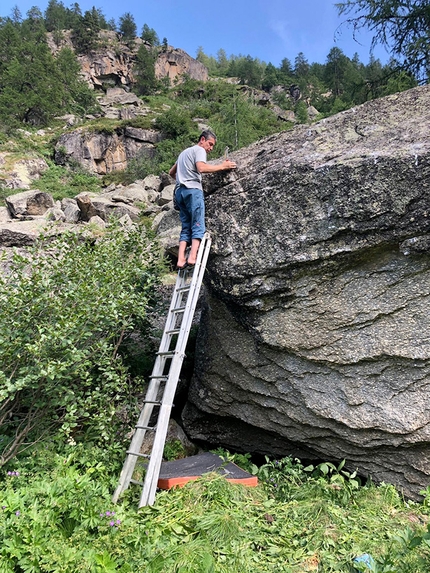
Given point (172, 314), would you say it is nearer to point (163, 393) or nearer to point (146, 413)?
point (163, 393)

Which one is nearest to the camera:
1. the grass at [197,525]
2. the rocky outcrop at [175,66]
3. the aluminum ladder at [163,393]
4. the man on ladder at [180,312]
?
the grass at [197,525]

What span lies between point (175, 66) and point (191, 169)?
106m

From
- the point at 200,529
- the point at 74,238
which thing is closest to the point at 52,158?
the point at 74,238

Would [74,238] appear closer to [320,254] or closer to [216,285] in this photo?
[216,285]

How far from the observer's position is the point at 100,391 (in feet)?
16.2

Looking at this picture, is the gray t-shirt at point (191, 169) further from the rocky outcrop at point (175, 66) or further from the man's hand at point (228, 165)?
the rocky outcrop at point (175, 66)

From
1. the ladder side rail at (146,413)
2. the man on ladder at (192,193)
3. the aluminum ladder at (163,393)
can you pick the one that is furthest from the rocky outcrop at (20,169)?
the aluminum ladder at (163,393)

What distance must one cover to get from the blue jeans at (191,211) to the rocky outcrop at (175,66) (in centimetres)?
9948

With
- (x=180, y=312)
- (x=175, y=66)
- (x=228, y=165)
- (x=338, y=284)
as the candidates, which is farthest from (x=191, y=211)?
(x=175, y=66)

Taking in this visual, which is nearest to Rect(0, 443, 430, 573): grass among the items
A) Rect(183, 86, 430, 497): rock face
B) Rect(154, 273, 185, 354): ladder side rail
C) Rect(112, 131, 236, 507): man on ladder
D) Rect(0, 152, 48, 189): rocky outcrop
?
Rect(112, 131, 236, 507): man on ladder

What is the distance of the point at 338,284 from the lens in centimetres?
467

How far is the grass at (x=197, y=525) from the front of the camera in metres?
3.10

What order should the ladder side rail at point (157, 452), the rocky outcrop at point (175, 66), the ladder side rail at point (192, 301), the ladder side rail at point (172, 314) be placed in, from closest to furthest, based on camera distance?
1. the ladder side rail at point (157, 452)
2. the ladder side rail at point (192, 301)
3. the ladder side rail at point (172, 314)
4. the rocky outcrop at point (175, 66)

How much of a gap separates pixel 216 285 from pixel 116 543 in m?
2.87
